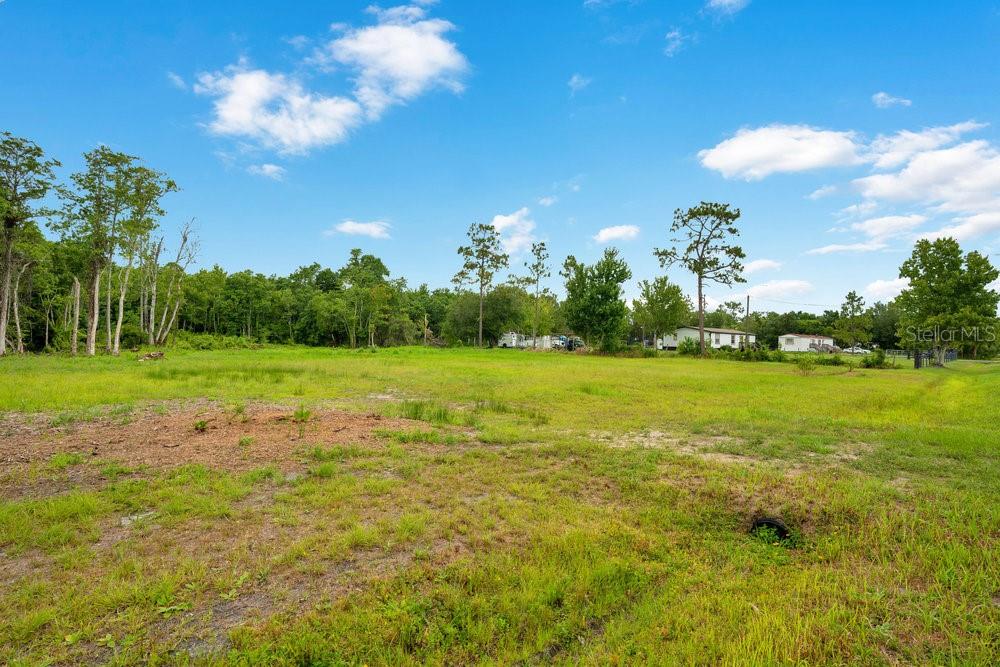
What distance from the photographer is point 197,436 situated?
8.48 metres

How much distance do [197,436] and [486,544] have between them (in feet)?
22.5

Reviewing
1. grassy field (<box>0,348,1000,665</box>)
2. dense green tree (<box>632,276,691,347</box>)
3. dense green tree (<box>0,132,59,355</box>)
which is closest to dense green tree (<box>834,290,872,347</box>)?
dense green tree (<box>632,276,691,347</box>)

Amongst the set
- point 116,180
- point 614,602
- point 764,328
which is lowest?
point 614,602

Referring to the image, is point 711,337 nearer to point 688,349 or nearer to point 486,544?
point 688,349

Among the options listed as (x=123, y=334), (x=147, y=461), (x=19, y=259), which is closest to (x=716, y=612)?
(x=147, y=461)

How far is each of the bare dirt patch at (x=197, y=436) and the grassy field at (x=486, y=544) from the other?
0.22ft

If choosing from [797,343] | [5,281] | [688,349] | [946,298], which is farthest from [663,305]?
[5,281]

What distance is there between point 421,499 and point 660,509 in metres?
2.96

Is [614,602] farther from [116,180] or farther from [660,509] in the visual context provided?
[116,180]

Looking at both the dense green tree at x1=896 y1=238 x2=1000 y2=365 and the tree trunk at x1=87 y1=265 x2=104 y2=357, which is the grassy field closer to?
the tree trunk at x1=87 y1=265 x2=104 y2=357

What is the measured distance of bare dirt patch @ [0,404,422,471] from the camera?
7141 millimetres

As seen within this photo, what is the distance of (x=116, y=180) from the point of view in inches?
1248

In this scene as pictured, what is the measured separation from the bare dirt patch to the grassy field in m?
0.07

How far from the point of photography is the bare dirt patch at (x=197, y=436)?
7141mm
